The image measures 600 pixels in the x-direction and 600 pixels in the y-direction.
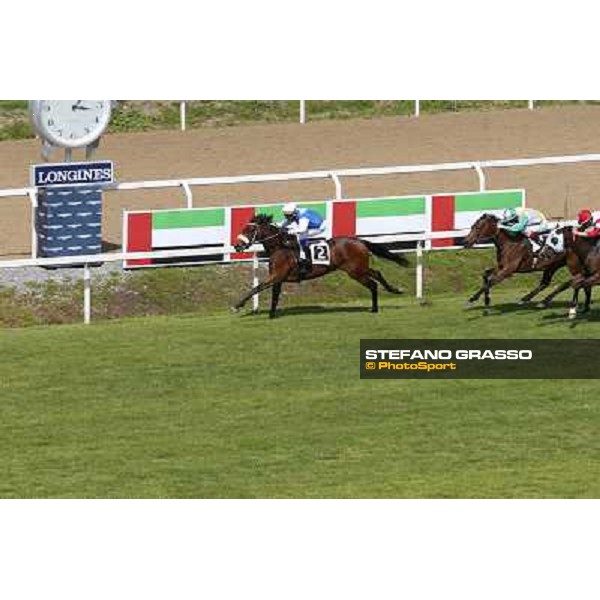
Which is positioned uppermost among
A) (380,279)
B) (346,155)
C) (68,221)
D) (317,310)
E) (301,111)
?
(301,111)

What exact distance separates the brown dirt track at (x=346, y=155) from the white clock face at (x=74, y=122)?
59.6 inches

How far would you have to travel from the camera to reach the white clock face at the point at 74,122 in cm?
2659

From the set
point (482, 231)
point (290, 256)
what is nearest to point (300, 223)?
point (290, 256)

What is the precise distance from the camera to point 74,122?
26.8 meters

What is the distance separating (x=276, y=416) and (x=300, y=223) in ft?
16.2

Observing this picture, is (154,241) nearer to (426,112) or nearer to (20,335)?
(20,335)

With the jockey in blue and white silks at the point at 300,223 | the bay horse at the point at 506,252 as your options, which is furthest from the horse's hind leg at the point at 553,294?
the jockey in blue and white silks at the point at 300,223

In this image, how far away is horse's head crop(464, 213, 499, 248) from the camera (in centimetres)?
2292

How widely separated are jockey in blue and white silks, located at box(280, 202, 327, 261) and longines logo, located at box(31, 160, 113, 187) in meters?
3.36

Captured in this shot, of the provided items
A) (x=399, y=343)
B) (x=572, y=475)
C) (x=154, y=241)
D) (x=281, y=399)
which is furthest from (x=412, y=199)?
(x=572, y=475)

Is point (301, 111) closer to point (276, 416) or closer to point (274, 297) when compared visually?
point (274, 297)

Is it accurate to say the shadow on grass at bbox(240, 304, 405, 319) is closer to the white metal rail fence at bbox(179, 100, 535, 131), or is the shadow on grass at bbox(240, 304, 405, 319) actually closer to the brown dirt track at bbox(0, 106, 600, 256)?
the brown dirt track at bbox(0, 106, 600, 256)

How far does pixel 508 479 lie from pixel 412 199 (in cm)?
1054

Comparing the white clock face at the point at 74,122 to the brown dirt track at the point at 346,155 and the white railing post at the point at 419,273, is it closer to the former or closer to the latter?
the brown dirt track at the point at 346,155
